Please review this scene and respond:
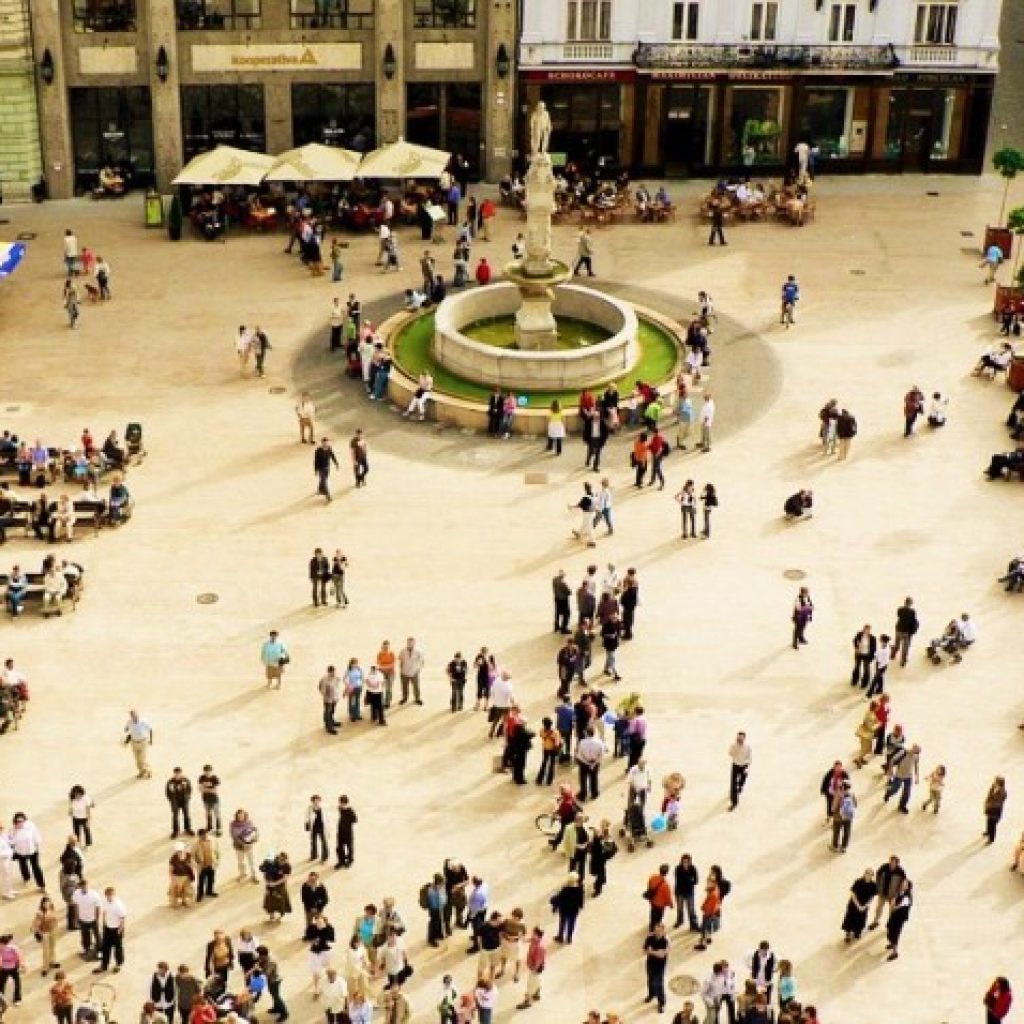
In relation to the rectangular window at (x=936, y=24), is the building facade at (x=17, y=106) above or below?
below

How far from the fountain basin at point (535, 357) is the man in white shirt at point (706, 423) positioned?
10.6ft

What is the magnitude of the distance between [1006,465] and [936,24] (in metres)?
25.5

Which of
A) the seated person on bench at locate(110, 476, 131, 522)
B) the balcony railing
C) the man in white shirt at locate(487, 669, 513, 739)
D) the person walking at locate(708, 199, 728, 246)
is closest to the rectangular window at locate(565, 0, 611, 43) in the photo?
the balcony railing

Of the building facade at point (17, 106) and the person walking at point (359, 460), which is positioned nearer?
the person walking at point (359, 460)

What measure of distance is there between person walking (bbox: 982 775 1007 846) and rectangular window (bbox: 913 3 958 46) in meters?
37.9

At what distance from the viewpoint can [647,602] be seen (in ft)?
109

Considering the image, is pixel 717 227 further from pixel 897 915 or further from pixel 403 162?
pixel 897 915

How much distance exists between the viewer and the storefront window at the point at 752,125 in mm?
58688

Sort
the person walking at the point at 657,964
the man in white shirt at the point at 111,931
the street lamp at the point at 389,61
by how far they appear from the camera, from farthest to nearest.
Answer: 1. the street lamp at the point at 389,61
2. the man in white shirt at the point at 111,931
3. the person walking at the point at 657,964

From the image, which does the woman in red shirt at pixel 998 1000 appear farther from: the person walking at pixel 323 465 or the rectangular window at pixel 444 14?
the rectangular window at pixel 444 14

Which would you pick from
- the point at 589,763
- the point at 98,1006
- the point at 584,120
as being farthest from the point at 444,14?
the point at 98,1006

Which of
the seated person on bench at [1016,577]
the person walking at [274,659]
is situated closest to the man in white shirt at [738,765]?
the person walking at [274,659]

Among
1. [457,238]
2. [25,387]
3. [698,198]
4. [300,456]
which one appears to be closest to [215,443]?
[300,456]

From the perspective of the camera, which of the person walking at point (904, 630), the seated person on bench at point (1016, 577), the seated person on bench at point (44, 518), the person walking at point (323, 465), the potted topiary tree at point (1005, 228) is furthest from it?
the potted topiary tree at point (1005, 228)
